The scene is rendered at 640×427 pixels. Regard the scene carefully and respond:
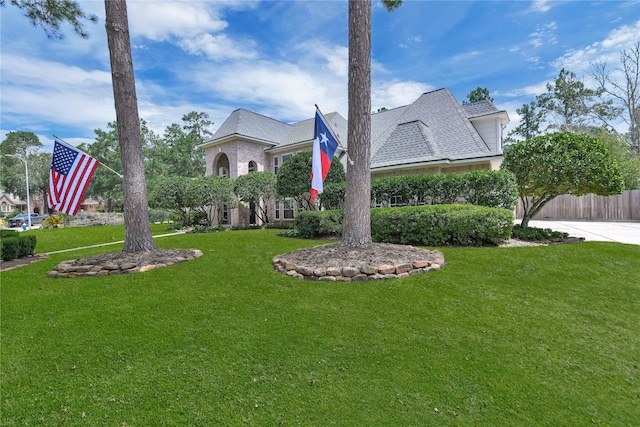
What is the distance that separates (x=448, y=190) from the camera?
9.82 m

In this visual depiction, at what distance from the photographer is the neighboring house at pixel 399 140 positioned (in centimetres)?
1211

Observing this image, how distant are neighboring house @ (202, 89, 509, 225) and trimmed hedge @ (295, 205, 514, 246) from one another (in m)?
4.40

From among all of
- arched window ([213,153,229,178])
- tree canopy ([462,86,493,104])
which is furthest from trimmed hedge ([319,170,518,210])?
tree canopy ([462,86,493,104])

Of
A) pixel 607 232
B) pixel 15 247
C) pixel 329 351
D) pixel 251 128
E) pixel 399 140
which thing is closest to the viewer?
pixel 329 351

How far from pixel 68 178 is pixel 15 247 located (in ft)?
9.66

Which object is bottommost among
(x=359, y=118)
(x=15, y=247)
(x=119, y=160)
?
(x=15, y=247)

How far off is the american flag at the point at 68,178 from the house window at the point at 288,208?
11.7 meters

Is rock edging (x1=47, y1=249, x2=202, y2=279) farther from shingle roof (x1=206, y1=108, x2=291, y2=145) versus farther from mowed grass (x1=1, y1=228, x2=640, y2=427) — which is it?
shingle roof (x1=206, y1=108, x2=291, y2=145)

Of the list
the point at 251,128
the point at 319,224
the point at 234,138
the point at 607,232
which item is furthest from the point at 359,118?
the point at 251,128

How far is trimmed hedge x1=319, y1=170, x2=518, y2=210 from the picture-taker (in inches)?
348

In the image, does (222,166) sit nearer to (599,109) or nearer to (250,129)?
(250,129)

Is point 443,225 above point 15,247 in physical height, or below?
above

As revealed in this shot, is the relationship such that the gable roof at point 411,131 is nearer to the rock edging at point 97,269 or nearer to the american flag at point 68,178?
the rock edging at point 97,269

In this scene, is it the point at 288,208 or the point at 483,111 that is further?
the point at 288,208
